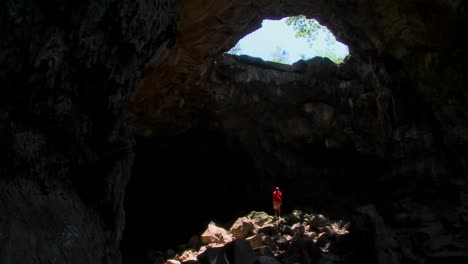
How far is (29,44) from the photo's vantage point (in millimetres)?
4535

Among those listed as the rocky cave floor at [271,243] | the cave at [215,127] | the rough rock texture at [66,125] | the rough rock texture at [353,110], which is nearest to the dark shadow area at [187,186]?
the cave at [215,127]

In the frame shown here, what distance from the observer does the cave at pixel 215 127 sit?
4551mm

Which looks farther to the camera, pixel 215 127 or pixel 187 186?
pixel 187 186

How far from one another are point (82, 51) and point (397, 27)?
6.57m

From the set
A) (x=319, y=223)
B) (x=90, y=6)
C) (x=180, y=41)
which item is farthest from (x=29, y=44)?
(x=319, y=223)

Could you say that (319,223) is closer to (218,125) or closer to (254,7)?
(218,125)

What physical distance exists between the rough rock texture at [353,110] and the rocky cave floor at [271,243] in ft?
3.00

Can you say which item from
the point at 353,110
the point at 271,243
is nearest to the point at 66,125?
the point at 271,243

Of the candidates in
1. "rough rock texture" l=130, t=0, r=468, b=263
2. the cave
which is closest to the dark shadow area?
the cave

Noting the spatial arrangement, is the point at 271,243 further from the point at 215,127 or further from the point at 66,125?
the point at 66,125

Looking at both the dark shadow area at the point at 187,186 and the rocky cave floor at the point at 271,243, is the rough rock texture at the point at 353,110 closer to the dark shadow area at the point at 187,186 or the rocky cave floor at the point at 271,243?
the dark shadow area at the point at 187,186

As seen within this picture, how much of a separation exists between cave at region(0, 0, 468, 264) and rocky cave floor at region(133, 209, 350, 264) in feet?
2.91

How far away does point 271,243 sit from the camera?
10.1 m

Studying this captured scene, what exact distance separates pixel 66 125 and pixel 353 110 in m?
10.1
